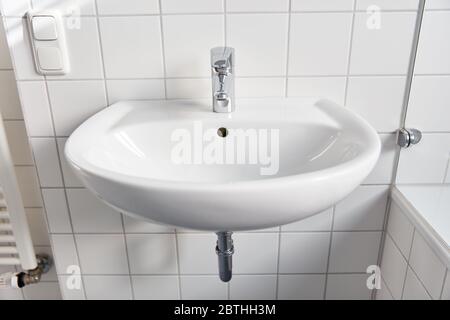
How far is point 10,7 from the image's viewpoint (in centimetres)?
78

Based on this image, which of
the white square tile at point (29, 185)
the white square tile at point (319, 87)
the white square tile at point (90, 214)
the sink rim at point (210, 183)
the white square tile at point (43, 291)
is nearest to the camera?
the sink rim at point (210, 183)

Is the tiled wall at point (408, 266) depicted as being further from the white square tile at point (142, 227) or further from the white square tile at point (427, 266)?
the white square tile at point (142, 227)

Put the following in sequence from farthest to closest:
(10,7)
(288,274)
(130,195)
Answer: (288,274) < (10,7) < (130,195)

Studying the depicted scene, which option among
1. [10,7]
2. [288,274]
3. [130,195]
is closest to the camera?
[130,195]

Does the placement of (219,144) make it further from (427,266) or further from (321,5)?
(427,266)

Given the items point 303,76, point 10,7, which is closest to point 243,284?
point 303,76

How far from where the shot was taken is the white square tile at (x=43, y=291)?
3.85 ft

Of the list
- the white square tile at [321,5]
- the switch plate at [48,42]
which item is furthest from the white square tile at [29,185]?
the white square tile at [321,5]

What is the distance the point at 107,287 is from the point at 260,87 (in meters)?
0.68

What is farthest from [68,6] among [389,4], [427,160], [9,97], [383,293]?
[383,293]

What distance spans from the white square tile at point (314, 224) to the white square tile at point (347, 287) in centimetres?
16

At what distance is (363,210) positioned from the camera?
95 cm
